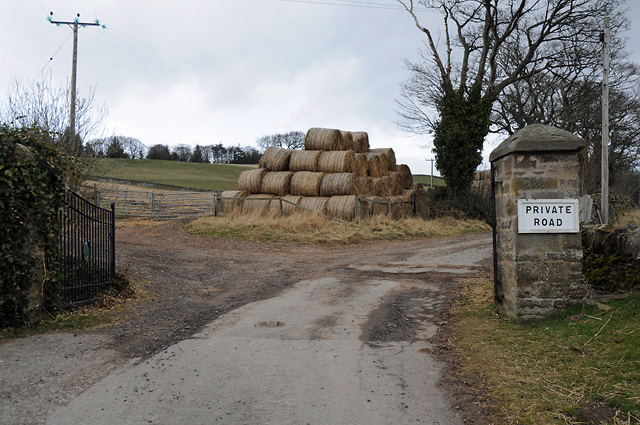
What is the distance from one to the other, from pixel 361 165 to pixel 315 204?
3480mm

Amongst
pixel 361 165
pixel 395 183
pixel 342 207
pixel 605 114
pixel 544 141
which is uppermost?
pixel 605 114

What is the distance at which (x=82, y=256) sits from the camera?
26.2 ft

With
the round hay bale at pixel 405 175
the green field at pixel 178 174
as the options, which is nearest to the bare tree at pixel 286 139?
the green field at pixel 178 174

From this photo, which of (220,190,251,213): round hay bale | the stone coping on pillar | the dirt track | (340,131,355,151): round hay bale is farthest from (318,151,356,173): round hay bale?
the stone coping on pillar

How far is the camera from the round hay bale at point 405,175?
2614cm

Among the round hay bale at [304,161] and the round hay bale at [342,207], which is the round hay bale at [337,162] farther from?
the round hay bale at [342,207]

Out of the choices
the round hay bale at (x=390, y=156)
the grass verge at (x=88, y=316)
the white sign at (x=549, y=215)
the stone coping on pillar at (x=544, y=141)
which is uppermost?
the round hay bale at (x=390, y=156)

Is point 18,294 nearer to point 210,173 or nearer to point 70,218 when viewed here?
point 70,218

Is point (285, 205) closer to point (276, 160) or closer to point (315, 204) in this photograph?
point (315, 204)

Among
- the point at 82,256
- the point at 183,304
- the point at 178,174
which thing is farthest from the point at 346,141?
the point at 178,174

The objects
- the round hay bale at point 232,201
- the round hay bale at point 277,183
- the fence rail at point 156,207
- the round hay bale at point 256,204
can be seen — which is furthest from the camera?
the fence rail at point 156,207

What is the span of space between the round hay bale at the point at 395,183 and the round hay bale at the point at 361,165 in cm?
183

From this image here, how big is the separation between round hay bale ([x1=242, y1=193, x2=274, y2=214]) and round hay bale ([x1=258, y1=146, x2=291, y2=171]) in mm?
1905

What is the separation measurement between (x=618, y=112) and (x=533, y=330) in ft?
99.7
